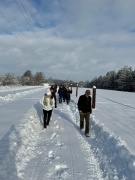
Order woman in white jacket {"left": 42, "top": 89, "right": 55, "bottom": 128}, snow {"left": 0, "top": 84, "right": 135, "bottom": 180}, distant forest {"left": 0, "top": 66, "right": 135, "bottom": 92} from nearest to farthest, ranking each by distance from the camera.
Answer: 1. snow {"left": 0, "top": 84, "right": 135, "bottom": 180}
2. woman in white jacket {"left": 42, "top": 89, "right": 55, "bottom": 128}
3. distant forest {"left": 0, "top": 66, "right": 135, "bottom": 92}

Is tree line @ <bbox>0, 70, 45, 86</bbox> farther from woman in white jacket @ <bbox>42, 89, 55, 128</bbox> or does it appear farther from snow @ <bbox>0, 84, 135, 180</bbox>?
snow @ <bbox>0, 84, 135, 180</bbox>

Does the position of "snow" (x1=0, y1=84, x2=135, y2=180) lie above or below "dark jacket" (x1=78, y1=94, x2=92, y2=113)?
below

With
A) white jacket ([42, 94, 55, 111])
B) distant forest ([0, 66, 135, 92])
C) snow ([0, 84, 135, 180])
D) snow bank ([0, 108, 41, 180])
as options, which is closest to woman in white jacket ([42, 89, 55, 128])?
white jacket ([42, 94, 55, 111])

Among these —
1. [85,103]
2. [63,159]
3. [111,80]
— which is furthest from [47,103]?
[111,80]

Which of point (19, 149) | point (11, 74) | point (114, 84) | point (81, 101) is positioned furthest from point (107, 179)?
point (11, 74)

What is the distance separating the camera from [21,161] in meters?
5.33

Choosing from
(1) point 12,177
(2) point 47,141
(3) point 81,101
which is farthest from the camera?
(3) point 81,101

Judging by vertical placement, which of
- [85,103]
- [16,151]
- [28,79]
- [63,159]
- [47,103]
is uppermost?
[28,79]

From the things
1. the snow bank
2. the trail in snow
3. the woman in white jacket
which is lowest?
the trail in snow

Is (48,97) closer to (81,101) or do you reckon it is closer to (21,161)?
(81,101)

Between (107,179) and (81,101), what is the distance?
4.38m

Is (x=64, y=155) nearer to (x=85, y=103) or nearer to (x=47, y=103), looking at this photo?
(x=85, y=103)

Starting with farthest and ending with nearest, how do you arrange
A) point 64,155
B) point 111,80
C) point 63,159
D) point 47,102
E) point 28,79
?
point 28,79, point 111,80, point 47,102, point 64,155, point 63,159

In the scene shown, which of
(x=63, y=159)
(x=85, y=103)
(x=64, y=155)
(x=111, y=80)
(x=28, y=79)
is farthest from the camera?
(x=28, y=79)
